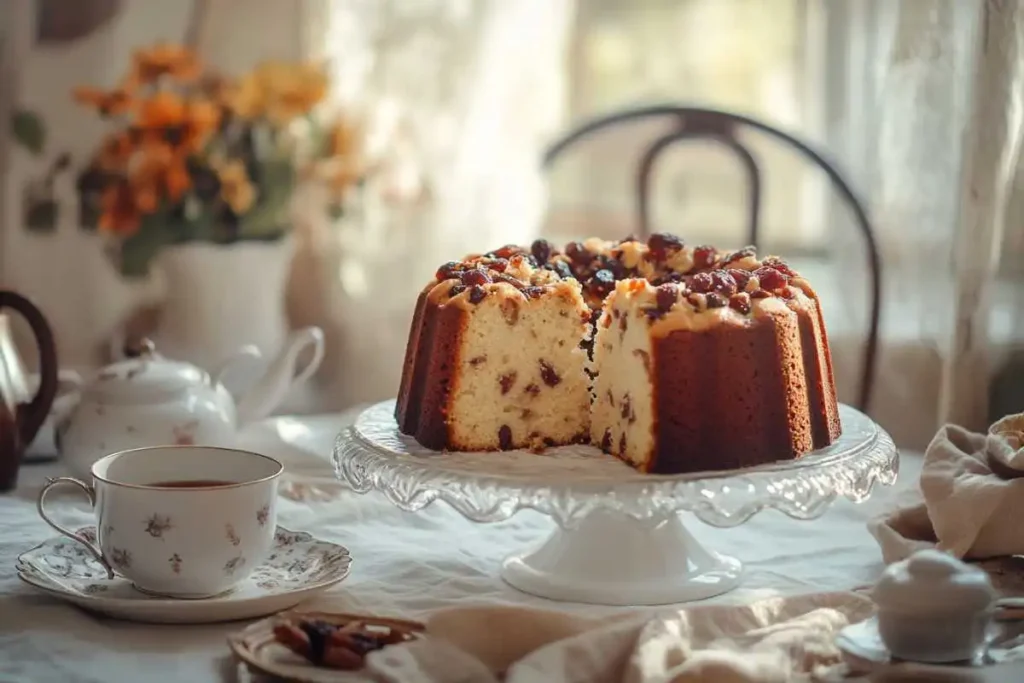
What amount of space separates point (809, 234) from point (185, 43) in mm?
1247

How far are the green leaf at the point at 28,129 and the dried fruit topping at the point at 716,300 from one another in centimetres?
160

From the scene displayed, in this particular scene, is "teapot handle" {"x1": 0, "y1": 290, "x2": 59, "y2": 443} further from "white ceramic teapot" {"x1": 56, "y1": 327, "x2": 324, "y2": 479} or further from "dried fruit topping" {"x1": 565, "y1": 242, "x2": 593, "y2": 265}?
"dried fruit topping" {"x1": 565, "y1": 242, "x2": 593, "y2": 265}

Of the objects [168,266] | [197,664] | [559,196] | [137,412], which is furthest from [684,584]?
[559,196]

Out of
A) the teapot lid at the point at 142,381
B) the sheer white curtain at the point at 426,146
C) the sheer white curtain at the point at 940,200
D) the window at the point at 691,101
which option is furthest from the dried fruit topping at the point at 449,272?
the window at the point at 691,101

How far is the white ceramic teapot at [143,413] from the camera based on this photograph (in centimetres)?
159

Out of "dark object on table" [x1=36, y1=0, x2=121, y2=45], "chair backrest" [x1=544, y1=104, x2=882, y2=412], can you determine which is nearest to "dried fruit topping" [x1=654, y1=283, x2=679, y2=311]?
"chair backrest" [x1=544, y1=104, x2=882, y2=412]

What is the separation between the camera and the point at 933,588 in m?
1.04

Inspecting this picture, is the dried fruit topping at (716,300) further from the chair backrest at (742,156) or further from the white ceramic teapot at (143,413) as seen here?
the chair backrest at (742,156)

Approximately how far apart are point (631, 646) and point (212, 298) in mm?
1213

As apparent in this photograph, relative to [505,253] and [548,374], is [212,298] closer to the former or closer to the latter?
[505,253]

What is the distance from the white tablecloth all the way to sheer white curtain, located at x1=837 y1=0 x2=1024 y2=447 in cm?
24

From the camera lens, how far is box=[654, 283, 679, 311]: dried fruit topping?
134cm

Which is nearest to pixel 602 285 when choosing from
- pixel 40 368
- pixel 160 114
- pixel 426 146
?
pixel 40 368

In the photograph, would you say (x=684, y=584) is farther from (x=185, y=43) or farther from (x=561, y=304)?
(x=185, y=43)
